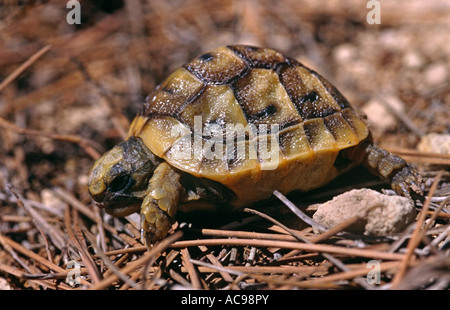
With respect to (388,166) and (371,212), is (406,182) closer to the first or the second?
(388,166)

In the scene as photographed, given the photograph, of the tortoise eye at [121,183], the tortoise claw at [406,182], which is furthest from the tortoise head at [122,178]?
the tortoise claw at [406,182]

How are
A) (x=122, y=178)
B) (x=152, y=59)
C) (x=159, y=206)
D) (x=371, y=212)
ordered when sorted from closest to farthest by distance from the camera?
(x=371, y=212), (x=159, y=206), (x=122, y=178), (x=152, y=59)

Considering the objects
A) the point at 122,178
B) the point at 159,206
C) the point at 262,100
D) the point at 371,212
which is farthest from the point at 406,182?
Answer: the point at 122,178

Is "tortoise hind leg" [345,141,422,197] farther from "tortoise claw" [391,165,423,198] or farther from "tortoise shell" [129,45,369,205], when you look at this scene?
"tortoise shell" [129,45,369,205]

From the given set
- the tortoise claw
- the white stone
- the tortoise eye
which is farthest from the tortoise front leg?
the tortoise claw

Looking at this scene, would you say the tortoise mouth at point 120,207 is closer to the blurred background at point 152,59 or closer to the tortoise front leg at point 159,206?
the tortoise front leg at point 159,206

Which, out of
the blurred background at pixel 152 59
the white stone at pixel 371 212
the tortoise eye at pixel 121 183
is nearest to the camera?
the white stone at pixel 371 212
